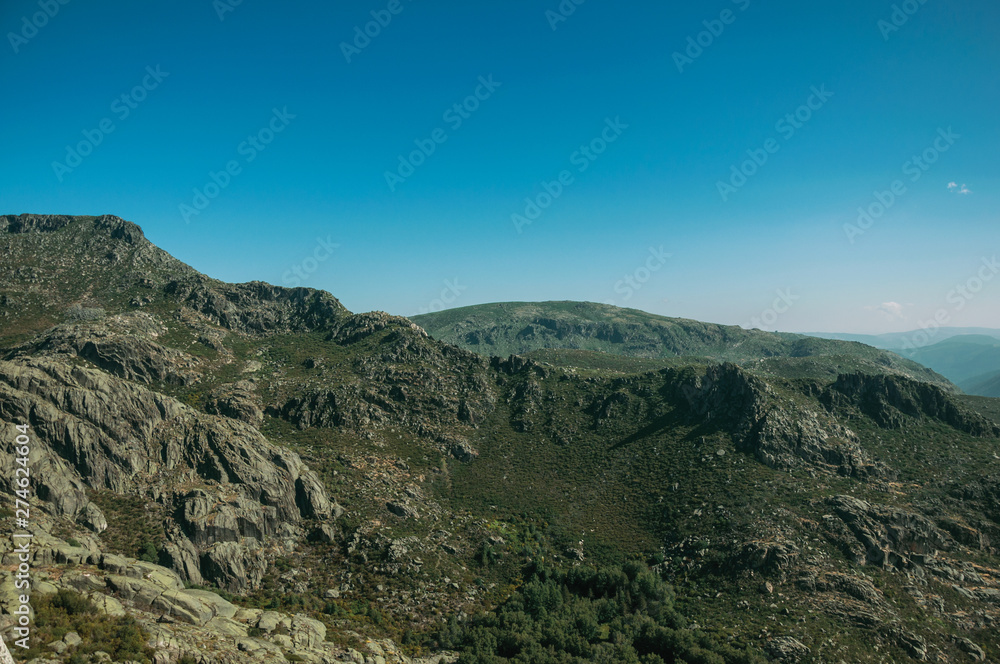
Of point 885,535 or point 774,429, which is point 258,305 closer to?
point 774,429

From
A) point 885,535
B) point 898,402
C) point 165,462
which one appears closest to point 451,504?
point 165,462

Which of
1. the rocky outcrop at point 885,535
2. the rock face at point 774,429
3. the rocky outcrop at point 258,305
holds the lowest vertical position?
the rocky outcrop at point 885,535

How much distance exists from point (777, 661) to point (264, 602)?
6000 cm

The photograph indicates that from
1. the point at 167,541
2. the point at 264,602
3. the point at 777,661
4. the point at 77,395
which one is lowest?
the point at 777,661

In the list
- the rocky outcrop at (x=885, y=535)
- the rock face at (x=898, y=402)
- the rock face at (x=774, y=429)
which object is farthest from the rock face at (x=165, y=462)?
the rock face at (x=898, y=402)

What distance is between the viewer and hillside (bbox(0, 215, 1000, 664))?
1829 inches

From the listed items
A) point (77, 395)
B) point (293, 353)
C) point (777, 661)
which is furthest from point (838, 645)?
point (293, 353)

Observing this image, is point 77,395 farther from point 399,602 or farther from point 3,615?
point 399,602

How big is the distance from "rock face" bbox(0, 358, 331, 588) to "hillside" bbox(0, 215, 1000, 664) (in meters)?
0.32

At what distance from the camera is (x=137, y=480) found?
5944 cm

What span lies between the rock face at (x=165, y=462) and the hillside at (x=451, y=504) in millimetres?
319

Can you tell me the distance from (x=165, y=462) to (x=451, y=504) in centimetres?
4674

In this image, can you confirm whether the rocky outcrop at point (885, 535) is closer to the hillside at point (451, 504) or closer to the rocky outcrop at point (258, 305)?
the hillside at point (451, 504)

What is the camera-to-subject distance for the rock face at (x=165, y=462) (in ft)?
176
